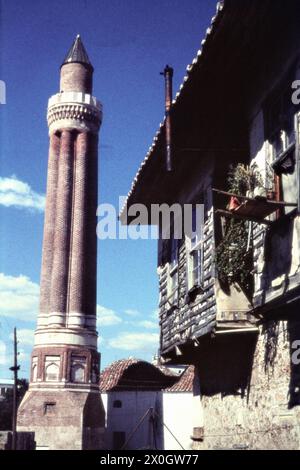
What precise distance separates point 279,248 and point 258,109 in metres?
2.35

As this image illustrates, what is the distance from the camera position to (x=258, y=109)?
28.2ft

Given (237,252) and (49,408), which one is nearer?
(237,252)

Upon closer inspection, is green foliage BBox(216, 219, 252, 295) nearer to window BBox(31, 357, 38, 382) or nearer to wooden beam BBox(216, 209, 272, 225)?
wooden beam BBox(216, 209, 272, 225)

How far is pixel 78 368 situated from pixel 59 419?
3.06 metres

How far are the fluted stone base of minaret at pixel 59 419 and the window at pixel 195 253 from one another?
79.6 feet

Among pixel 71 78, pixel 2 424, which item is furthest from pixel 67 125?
pixel 2 424

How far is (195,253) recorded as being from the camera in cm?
1079

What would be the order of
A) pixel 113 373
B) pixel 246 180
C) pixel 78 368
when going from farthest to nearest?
pixel 113 373, pixel 78 368, pixel 246 180

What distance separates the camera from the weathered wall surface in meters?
7.33

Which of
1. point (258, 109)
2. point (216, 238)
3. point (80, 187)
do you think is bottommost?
point (216, 238)

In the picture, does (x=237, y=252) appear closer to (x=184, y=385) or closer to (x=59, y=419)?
(x=59, y=419)

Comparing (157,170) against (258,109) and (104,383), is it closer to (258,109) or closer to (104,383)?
(258,109)

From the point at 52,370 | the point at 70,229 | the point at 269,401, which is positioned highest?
the point at 70,229

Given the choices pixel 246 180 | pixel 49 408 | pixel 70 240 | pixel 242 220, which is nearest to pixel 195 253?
pixel 242 220
